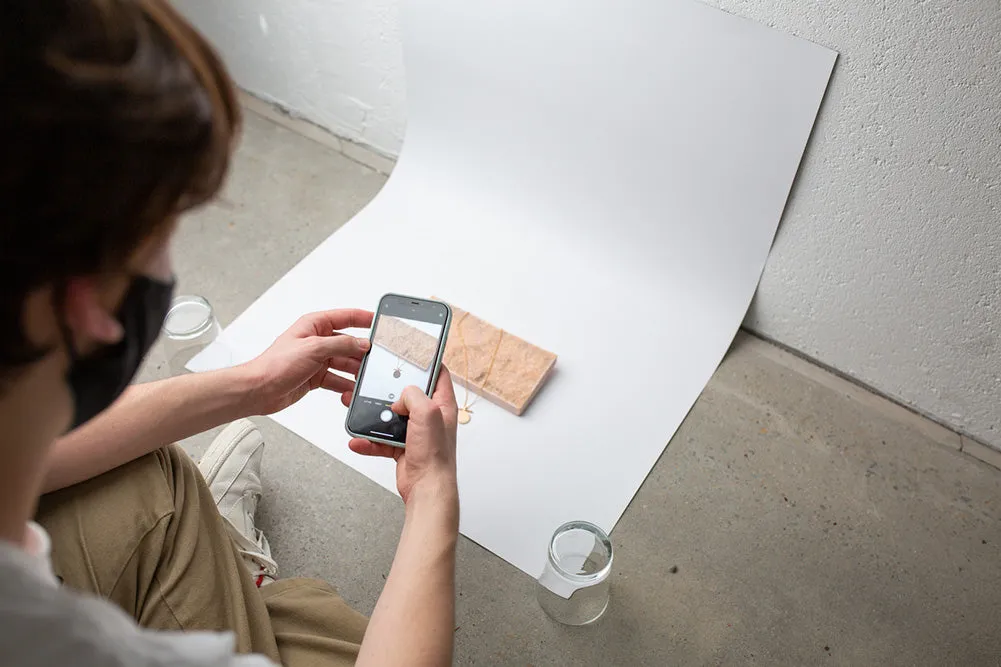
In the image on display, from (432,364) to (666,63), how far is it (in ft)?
1.94

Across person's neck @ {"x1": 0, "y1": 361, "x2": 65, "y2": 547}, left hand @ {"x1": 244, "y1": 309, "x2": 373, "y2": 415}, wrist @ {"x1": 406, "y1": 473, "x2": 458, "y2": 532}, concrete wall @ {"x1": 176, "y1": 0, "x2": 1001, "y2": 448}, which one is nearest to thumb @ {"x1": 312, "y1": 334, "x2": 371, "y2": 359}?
left hand @ {"x1": 244, "y1": 309, "x2": 373, "y2": 415}

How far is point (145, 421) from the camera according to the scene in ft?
3.10

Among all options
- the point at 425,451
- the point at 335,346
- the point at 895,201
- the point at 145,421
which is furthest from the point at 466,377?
the point at 895,201

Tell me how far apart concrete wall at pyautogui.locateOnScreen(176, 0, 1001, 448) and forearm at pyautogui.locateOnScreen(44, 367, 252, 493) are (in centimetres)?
87

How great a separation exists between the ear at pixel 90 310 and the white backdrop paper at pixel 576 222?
2.76 feet

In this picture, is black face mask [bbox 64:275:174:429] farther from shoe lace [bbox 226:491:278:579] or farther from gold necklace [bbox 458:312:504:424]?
gold necklace [bbox 458:312:504:424]

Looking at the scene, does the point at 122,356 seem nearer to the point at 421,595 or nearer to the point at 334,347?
the point at 421,595

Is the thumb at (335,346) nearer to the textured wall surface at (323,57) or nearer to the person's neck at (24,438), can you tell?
the person's neck at (24,438)

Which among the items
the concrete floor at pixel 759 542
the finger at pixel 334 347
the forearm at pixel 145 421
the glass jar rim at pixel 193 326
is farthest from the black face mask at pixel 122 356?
the glass jar rim at pixel 193 326

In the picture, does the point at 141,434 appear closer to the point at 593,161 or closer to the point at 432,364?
the point at 432,364

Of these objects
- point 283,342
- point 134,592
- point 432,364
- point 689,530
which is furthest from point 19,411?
point 689,530

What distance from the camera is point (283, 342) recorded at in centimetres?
112

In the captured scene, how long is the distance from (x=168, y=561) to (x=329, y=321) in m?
0.39

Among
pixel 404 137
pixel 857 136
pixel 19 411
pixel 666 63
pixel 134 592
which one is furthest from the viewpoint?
pixel 404 137
